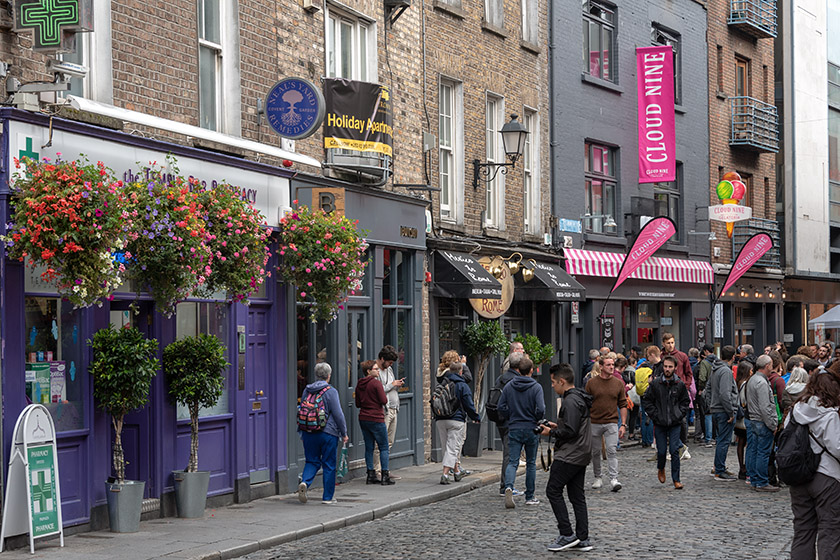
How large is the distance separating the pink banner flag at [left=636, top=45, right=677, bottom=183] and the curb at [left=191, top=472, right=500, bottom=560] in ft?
37.7

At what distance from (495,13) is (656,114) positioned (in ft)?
20.4

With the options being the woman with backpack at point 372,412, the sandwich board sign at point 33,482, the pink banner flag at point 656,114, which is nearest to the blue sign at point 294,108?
the woman with backpack at point 372,412

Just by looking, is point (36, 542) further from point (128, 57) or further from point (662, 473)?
point (662, 473)

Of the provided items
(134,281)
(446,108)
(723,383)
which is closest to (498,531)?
(134,281)

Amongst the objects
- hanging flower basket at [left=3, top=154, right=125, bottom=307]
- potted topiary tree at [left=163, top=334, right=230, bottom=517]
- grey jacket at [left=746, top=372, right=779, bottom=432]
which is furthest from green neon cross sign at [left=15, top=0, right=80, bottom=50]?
grey jacket at [left=746, top=372, right=779, bottom=432]

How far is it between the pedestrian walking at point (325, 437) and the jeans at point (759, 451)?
17.8ft

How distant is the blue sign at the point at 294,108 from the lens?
1514 cm

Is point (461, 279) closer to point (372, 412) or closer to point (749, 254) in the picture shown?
point (372, 412)

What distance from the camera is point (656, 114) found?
2755 centimetres

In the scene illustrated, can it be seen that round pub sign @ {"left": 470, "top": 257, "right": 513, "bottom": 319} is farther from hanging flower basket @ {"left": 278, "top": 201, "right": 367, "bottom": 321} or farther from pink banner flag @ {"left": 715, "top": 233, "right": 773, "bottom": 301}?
pink banner flag @ {"left": 715, "top": 233, "right": 773, "bottom": 301}

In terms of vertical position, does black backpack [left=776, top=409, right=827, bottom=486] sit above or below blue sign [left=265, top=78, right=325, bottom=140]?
below

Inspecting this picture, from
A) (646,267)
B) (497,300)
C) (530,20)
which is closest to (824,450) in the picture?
(497,300)

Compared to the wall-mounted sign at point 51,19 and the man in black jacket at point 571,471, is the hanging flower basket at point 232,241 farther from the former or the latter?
the man in black jacket at point 571,471

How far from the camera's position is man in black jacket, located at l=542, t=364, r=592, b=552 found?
453 inches
